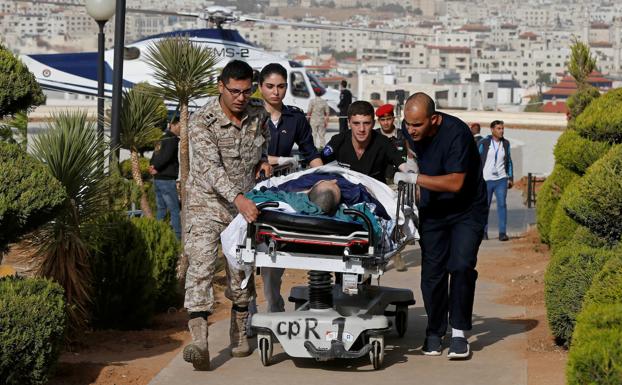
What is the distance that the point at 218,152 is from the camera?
844 centimetres

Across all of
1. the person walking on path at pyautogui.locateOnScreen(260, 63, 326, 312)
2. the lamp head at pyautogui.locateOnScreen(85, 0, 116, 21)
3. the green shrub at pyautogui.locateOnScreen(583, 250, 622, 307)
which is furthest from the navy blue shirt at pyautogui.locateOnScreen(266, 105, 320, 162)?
the lamp head at pyautogui.locateOnScreen(85, 0, 116, 21)

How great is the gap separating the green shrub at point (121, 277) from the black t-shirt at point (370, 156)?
166 cm

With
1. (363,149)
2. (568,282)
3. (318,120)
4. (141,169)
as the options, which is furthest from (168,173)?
(318,120)

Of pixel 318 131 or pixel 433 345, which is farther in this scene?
pixel 318 131

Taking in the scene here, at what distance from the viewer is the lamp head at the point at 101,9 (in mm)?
16092

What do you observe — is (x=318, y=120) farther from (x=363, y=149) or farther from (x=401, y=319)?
(x=401, y=319)

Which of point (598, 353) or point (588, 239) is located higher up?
point (598, 353)

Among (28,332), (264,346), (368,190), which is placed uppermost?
(368,190)

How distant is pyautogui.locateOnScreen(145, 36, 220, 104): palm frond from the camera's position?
12.8 m

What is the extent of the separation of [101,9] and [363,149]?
24.3ft

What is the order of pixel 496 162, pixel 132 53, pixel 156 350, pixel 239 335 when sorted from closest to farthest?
pixel 239 335 → pixel 156 350 → pixel 496 162 → pixel 132 53

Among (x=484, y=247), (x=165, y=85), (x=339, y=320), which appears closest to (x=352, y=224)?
(x=339, y=320)

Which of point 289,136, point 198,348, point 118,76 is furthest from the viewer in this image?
point 118,76

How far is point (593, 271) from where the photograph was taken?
8.42 meters
